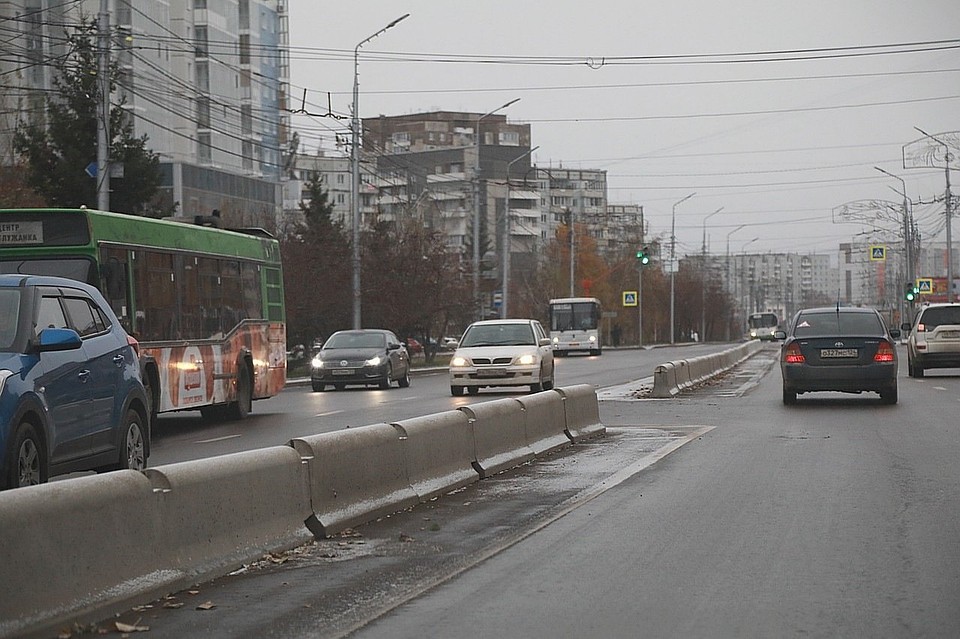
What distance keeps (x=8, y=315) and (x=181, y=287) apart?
401 inches

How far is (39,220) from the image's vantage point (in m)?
17.7

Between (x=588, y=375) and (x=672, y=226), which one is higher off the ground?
(x=672, y=226)

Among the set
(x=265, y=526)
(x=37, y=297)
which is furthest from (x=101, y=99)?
(x=265, y=526)

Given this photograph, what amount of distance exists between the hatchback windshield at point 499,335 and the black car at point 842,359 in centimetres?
827

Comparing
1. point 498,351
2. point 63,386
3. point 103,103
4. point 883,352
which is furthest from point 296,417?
point 63,386

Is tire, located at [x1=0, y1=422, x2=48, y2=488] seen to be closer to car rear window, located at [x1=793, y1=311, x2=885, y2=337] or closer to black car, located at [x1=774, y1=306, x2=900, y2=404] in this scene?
black car, located at [x1=774, y1=306, x2=900, y2=404]

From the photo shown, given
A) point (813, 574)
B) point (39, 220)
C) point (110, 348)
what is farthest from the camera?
point (39, 220)

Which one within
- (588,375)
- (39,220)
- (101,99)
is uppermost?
(101,99)

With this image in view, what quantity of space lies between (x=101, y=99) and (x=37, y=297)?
74.7ft

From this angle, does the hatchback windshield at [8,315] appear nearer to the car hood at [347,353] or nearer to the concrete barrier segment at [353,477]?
the concrete barrier segment at [353,477]

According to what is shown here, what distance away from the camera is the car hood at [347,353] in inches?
1368

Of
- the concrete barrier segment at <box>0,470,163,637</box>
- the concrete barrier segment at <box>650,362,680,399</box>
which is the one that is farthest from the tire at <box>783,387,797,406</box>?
the concrete barrier segment at <box>0,470,163,637</box>

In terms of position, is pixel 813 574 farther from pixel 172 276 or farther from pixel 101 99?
pixel 101 99

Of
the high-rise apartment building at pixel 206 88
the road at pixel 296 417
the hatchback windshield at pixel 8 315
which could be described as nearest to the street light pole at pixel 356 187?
the road at pixel 296 417
